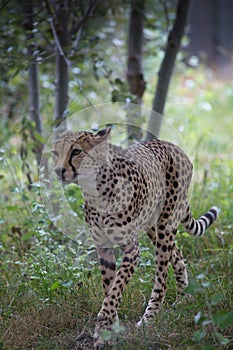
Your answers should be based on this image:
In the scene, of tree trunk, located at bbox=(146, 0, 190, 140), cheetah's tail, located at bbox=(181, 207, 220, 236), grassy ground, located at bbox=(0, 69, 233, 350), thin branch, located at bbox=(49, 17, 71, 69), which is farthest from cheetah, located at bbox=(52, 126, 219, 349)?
tree trunk, located at bbox=(146, 0, 190, 140)

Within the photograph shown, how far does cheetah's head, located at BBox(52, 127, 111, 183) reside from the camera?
8.80 ft

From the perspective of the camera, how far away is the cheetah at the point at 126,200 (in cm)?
275

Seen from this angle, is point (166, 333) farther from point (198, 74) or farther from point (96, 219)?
point (198, 74)

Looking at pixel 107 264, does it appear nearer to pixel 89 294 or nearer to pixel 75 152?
pixel 89 294

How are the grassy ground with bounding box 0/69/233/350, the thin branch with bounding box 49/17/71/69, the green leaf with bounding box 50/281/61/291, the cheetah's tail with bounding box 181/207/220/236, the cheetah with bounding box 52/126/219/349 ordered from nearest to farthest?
the grassy ground with bounding box 0/69/233/350
the cheetah with bounding box 52/126/219/349
the green leaf with bounding box 50/281/61/291
the cheetah's tail with bounding box 181/207/220/236
the thin branch with bounding box 49/17/71/69

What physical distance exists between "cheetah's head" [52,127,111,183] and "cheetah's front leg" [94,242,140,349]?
46 cm

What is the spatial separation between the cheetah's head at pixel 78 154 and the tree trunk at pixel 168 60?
1682mm

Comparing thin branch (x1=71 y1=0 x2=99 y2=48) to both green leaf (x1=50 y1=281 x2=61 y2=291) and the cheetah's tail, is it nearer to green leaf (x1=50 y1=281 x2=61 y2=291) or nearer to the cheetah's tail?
the cheetah's tail

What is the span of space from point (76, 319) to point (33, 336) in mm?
242

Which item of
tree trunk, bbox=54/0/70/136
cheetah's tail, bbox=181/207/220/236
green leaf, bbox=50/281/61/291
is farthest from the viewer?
tree trunk, bbox=54/0/70/136

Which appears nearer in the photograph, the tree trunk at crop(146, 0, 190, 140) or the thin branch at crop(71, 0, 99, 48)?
the thin branch at crop(71, 0, 99, 48)

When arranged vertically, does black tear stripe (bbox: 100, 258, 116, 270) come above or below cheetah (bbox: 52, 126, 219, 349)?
below

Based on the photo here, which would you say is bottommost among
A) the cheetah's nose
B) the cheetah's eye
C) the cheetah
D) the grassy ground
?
the grassy ground

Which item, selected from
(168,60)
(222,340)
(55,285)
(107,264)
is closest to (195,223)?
(107,264)
